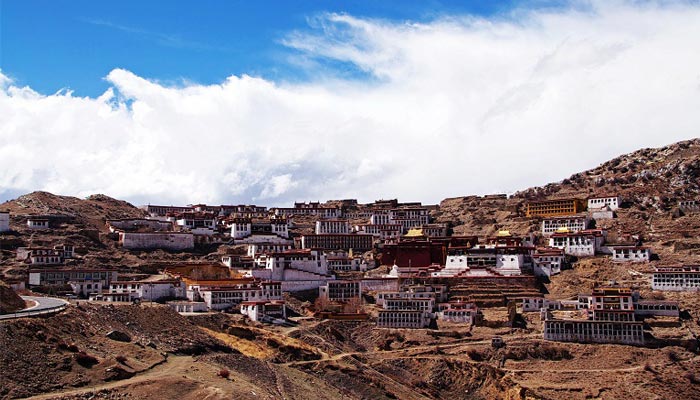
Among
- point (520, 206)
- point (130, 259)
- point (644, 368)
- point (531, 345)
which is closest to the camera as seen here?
point (644, 368)

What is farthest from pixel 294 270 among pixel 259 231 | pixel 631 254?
pixel 631 254

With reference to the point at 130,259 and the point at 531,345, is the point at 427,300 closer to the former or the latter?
the point at 531,345

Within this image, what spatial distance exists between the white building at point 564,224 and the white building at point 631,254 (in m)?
11.0

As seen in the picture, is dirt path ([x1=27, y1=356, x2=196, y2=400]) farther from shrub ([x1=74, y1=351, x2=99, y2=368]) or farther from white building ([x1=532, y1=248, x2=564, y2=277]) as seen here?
white building ([x1=532, y1=248, x2=564, y2=277])

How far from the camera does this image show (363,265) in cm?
10094

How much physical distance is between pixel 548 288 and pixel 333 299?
20.0m

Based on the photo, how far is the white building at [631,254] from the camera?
91062 mm

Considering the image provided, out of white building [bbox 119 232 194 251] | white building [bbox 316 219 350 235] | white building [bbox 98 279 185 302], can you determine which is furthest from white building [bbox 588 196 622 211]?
white building [bbox 98 279 185 302]

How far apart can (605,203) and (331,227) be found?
3278 centimetres

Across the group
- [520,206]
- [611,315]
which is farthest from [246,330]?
[520,206]

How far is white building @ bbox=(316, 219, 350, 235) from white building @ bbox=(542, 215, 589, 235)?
24.7m

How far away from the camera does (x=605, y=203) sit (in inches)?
4380

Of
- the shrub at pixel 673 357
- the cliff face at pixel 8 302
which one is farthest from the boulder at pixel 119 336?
the shrub at pixel 673 357

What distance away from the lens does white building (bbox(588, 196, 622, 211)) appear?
110 meters
